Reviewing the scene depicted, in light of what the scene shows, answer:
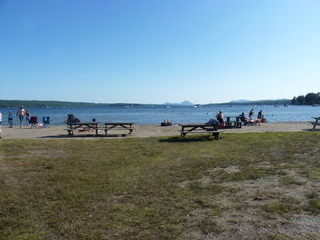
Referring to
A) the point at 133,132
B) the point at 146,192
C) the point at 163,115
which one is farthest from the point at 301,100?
the point at 146,192

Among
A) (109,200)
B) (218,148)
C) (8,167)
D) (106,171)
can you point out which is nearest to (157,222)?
(109,200)

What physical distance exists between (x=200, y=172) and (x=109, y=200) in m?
2.65

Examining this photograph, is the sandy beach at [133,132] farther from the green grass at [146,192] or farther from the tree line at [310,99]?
the tree line at [310,99]

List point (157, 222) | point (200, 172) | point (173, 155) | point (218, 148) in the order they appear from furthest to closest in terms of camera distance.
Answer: point (218, 148) < point (173, 155) < point (200, 172) < point (157, 222)

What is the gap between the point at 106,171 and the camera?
696 cm

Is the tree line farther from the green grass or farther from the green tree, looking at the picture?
the green grass

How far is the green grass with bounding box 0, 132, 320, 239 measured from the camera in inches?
150

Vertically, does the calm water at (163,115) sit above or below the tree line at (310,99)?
below

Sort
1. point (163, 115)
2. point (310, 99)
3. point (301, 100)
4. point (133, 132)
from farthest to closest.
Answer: point (301, 100)
point (310, 99)
point (163, 115)
point (133, 132)

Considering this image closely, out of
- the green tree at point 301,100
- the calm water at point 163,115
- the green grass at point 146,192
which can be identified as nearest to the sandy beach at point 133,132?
the green grass at point 146,192

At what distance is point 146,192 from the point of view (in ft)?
17.2

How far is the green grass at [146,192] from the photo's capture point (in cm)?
382

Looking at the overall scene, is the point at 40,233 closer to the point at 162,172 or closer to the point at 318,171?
the point at 162,172

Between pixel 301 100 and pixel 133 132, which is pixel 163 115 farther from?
pixel 301 100
